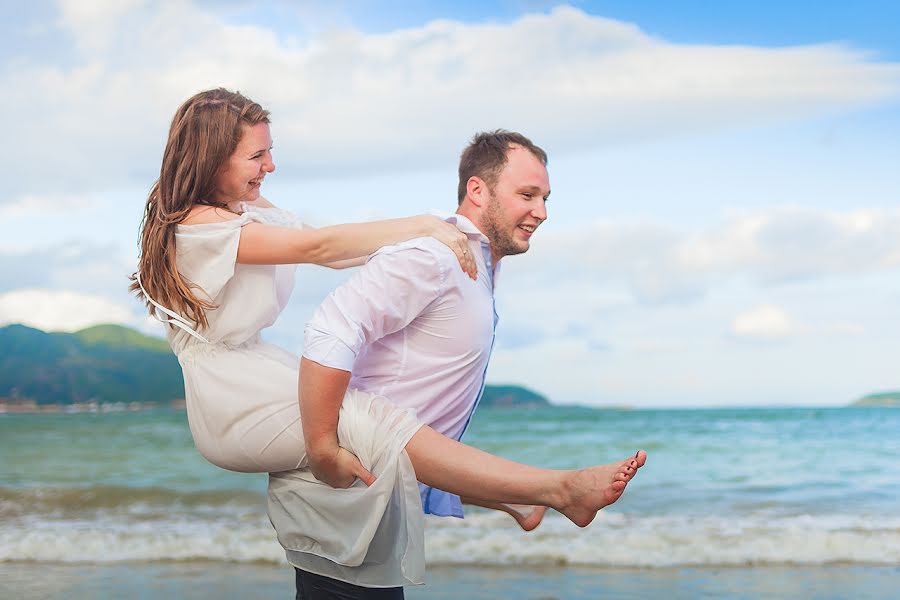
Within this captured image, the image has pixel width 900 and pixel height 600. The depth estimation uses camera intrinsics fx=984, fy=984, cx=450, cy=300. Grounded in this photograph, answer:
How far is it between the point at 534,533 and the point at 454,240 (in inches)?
210

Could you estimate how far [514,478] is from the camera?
228cm

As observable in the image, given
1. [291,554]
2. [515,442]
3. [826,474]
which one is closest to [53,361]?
[515,442]

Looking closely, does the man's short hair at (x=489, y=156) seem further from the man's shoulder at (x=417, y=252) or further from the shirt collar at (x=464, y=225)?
the man's shoulder at (x=417, y=252)

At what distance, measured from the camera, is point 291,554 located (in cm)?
271

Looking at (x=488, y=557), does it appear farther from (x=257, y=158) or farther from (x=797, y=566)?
(x=257, y=158)

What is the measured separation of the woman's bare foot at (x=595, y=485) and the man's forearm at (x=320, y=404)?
57 cm

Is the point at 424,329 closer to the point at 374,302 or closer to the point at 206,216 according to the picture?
the point at 374,302

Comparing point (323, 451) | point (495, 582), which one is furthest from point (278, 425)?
point (495, 582)

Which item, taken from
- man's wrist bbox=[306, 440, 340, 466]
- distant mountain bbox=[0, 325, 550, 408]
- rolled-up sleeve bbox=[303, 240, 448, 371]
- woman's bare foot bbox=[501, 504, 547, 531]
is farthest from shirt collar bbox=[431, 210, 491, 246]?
distant mountain bbox=[0, 325, 550, 408]

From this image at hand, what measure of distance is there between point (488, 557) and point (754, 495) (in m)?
4.97

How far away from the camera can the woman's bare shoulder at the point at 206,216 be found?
2470 millimetres

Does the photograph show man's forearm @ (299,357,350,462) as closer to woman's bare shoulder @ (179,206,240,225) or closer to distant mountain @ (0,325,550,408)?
woman's bare shoulder @ (179,206,240,225)

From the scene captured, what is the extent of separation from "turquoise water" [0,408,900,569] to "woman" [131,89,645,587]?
4097mm

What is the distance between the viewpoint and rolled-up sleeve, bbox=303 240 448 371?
7.32ft
